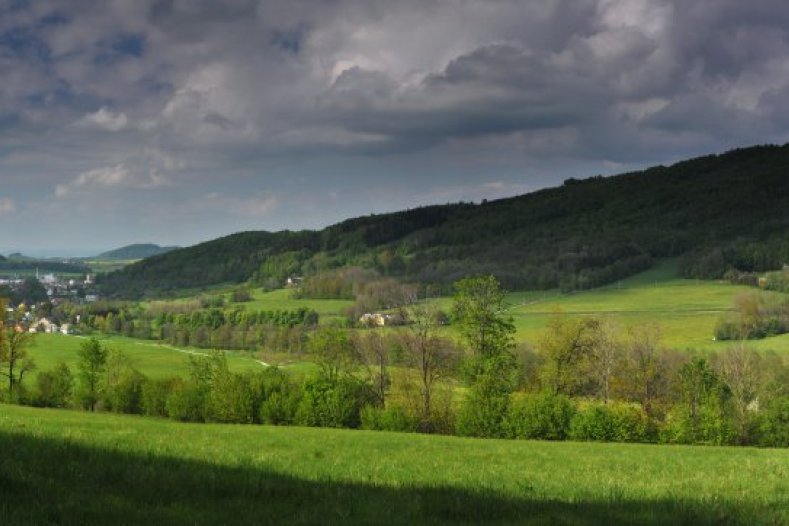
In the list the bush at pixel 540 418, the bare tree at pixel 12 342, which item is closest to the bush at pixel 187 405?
the bare tree at pixel 12 342

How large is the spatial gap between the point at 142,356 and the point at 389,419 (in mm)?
115036

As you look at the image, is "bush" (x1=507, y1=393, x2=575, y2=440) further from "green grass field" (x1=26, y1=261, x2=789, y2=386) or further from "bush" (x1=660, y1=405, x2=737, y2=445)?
"green grass field" (x1=26, y1=261, x2=789, y2=386)

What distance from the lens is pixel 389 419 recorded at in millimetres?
59562

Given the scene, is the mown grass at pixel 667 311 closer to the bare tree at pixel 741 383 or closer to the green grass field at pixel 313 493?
the bare tree at pixel 741 383

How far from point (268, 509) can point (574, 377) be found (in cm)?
6832

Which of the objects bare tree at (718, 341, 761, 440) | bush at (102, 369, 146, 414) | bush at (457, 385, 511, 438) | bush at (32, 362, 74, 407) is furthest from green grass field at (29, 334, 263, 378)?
bare tree at (718, 341, 761, 440)

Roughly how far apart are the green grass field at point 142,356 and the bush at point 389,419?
6489cm

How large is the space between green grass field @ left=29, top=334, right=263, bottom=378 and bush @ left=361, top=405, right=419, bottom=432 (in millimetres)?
64886

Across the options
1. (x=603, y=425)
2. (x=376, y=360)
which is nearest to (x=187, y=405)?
(x=376, y=360)

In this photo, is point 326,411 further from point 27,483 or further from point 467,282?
point 27,483

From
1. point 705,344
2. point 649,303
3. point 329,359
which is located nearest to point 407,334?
point 329,359

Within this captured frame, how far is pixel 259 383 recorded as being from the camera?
6931cm

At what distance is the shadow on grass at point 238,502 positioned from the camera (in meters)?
8.13

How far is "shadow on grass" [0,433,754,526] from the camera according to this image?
26.7 feet
